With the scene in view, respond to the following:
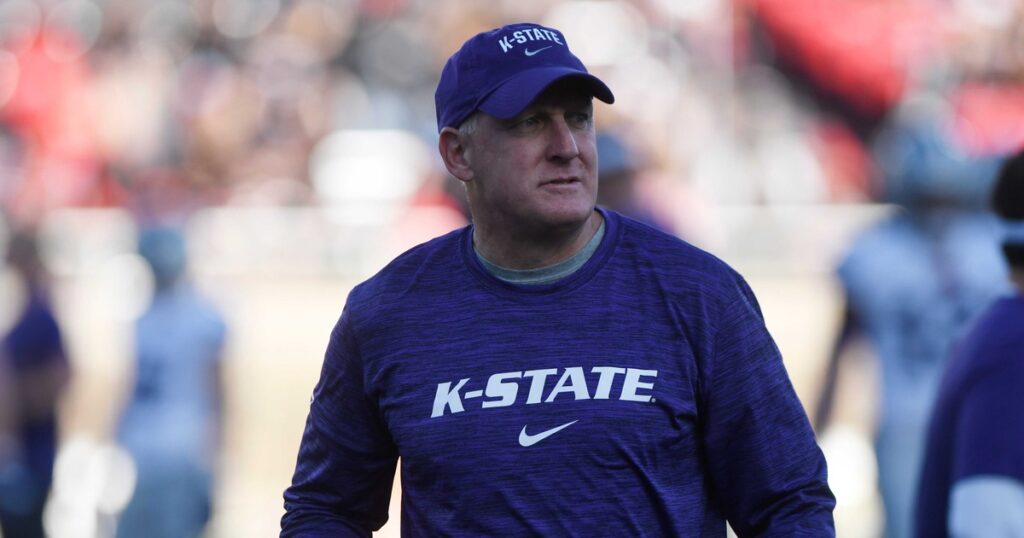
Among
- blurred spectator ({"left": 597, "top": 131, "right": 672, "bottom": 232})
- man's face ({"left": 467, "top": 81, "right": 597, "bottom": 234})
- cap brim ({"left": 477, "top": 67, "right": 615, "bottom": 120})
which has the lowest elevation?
blurred spectator ({"left": 597, "top": 131, "right": 672, "bottom": 232})

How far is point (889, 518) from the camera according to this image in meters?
6.45

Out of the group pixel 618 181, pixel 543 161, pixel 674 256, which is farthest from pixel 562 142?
pixel 618 181

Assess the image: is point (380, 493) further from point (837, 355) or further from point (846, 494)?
point (846, 494)

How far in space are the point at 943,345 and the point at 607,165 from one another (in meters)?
1.65

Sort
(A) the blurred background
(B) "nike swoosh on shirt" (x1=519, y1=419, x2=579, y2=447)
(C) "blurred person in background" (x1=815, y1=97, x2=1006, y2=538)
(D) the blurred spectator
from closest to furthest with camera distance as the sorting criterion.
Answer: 1. (B) "nike swoosh on shirt" (x1=519, y1=419, x2=579, y2=447)
2. (D) the blurred spectator
3. (C) "blurred person in background" (x1=815, y1=97, x2=1006, y2=538)
4. (A) the blurred background

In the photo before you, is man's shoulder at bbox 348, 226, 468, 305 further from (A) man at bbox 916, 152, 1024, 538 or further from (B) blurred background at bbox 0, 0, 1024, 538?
(B) blurred background at bbox 0, 0, 1024, 538

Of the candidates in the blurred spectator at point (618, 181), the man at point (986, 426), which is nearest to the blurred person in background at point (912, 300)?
the blurred spectator at point (618, 181)

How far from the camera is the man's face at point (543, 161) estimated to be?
255 centimetres

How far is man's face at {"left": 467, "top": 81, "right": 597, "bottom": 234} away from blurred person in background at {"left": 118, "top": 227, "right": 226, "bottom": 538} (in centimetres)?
515

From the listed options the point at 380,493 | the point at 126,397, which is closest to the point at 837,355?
the point at 126,397

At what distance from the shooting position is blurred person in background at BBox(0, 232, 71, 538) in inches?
298

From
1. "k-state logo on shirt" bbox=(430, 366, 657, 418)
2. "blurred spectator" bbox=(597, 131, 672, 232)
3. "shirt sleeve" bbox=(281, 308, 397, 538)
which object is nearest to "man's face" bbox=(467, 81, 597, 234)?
"k-state logo on shirt" bbox=(430, 366, 657, 418)

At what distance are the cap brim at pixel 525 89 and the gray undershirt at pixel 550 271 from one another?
251mm

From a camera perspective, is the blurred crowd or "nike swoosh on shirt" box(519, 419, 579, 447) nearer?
"nike swoosh on shirt" box(519, 419, 579, 447)
